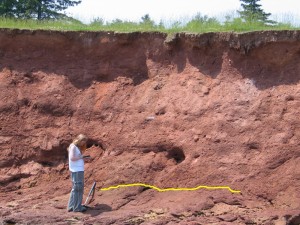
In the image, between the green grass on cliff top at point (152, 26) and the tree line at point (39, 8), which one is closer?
the green grass on cliff top at point (152, 26)

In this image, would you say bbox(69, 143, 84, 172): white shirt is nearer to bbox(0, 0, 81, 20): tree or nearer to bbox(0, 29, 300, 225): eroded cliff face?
bbox(0, 29, 300, 225): eroded cliff face

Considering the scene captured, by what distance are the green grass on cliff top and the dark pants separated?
3.34m

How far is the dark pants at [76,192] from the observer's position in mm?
9398

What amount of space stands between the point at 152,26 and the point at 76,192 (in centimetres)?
404

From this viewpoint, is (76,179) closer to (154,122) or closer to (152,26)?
(154,122)

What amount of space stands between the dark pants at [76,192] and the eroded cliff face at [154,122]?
9.5 inches

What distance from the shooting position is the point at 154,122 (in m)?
10.7

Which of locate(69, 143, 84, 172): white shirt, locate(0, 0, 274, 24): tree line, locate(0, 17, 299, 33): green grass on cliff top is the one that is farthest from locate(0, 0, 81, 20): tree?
locate(69, 143, 84, 172): white shirt

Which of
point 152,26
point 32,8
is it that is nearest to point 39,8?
point 32,8

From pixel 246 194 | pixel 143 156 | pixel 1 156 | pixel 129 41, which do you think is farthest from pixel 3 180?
Answer: pixel 246 194

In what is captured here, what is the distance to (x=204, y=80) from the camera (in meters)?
10.6

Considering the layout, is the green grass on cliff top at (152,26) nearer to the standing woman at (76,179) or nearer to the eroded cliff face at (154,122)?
the eroded cliff face at (154,122)

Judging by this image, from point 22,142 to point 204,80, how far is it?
3545 mm

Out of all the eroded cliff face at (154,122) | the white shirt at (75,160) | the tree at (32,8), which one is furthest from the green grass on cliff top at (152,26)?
the tree at (32,8)
